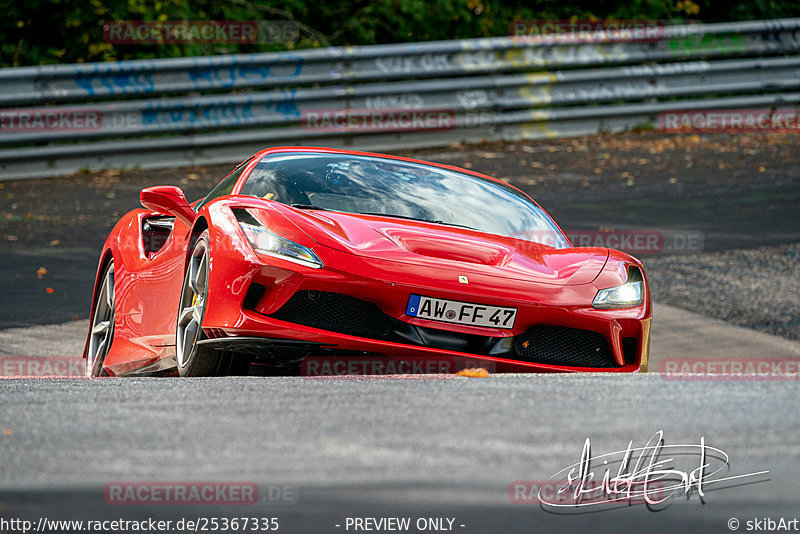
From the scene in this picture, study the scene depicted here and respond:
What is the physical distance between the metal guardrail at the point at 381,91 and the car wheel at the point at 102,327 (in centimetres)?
561

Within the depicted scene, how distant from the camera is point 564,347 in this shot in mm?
4578

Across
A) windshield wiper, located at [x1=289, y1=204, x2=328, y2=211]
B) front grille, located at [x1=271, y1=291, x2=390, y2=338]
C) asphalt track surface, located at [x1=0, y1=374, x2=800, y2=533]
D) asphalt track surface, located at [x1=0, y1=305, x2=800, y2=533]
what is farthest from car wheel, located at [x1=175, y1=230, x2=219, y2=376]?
asphalt track surface, located at [x1=0, y1=374, x2=800, y2=533]

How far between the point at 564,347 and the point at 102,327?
111 inches

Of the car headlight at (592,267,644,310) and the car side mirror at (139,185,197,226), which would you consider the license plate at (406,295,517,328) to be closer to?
the car headlight at (592,267,644,310)

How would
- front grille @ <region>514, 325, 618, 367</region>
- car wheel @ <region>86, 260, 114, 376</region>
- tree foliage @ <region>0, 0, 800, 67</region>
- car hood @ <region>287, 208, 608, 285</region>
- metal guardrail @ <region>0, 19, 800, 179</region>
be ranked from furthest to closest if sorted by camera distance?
tree foliage @ <region>0, 0, 800, 67</region> < metal guardrail @ <region>0, 19, 800, 179</region> < car wheel @ <region>86, 260, 114, 376</region> < front grille @ <region>514, 325, 618, 367</region> < car hood @ <region>287, 208, 608, 285</region>

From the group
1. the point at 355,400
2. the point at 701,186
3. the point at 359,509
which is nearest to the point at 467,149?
the point at 701,186

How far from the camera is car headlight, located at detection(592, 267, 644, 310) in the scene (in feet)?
15.2

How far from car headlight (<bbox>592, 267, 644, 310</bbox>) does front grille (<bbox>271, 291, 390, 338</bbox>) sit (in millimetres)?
993

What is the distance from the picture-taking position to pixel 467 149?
13.2 metres

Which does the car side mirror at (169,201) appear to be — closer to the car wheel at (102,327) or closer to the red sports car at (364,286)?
the red sports car at (364,286)

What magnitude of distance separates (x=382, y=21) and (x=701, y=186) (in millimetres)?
6300

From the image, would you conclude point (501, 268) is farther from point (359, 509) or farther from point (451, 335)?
point (359, 509)
